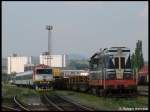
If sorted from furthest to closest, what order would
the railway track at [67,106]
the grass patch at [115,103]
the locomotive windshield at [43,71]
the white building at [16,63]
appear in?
the white building at [16,63] → the locomotive windshield at [43,71] → the grass patch at [115,103] → the railway track at [67,106]

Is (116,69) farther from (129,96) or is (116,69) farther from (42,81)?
(42,81)

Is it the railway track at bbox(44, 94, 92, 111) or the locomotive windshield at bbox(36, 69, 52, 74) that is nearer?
the railway track at bbox(44, 94, 92, 111)

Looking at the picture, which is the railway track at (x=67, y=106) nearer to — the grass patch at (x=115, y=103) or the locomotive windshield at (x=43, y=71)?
the grass patch at (x=115, y=103)

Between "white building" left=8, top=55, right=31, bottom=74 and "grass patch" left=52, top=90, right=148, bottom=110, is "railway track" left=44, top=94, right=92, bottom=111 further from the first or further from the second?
"white building" left=8, top=55, right=31, bottom=74

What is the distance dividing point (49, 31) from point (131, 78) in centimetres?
5989

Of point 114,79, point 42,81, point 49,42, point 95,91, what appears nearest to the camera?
point 114,79

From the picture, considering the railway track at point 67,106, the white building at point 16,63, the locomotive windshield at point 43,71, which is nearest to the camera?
the railway track at point 67,106

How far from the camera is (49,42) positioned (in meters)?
86.1

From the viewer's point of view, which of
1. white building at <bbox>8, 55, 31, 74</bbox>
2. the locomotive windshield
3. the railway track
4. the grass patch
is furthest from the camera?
white building at <bbox>8, 55, 31, 74</bbox>

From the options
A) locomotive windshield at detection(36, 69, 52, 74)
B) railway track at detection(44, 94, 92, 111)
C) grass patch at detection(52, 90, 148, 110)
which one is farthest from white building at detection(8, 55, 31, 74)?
railway track at detection(44, 94, 92, 111)

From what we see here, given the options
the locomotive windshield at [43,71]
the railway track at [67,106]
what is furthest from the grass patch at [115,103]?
the locomotive windshield at [43,71]

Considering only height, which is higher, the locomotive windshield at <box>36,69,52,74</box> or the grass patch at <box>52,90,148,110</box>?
the locomotive windshield at <box>36,69,52,74</box>

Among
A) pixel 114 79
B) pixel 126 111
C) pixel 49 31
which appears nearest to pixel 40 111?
pixel 126 111

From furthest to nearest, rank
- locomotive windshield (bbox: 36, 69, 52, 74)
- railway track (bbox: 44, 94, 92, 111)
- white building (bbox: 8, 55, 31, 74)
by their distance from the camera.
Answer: white building (bbox: 8, 55, 31, 74)
locomotive windshield (bbox: 36, 69, 52, 74)
railway track (bbox: 44, 94, 92, 111)
